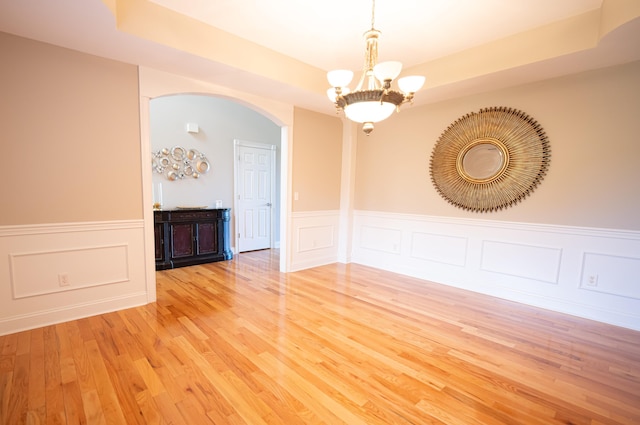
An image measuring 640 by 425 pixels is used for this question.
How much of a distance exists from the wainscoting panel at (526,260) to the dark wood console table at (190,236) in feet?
8.92

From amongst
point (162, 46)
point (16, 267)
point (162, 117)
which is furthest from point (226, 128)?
point (16, 267)

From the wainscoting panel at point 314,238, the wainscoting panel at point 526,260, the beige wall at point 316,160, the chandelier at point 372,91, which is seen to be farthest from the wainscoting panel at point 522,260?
the chandelier at point 372,91

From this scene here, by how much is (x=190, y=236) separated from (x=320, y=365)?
340cm

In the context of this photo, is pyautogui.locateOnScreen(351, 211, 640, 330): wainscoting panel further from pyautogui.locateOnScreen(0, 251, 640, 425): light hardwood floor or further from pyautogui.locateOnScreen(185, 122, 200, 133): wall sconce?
pyautogui.locateOnScreen(185, 122, 200, 133): wall sconce

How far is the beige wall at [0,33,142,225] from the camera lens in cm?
241

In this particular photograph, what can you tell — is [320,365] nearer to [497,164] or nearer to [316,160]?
[497,164]

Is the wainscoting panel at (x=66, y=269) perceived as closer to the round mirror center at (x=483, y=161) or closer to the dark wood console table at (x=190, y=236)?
the dark wood console table at (x=190, y=236)

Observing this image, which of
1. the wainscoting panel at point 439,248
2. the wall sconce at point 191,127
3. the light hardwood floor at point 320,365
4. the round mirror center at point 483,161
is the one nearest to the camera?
the light hardwood floor at point 320,365

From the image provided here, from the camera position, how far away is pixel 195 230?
474 cm

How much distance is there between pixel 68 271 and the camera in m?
2.72

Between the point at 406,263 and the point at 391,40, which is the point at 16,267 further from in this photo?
the point at 406,263

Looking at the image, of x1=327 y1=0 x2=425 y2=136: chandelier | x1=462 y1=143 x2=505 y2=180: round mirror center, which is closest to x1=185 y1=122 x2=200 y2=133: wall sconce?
x1=327 y1=0 x2=425 y2=136: chandelier

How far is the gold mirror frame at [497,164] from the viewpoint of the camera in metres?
3.29

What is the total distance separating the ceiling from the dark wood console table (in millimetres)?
2236
